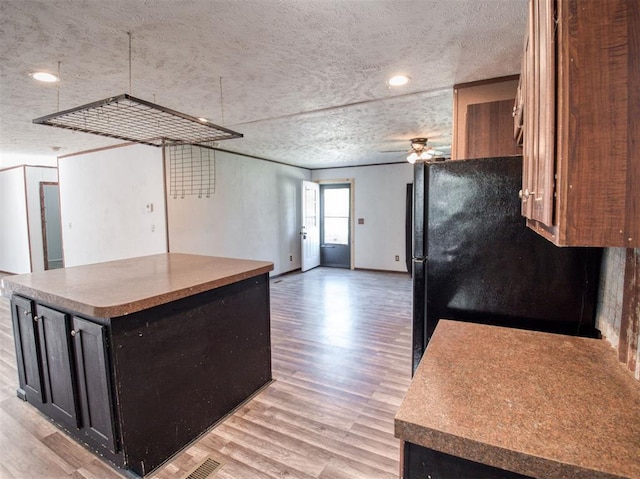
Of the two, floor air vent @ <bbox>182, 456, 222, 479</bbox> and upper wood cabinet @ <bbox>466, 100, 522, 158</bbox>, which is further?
upper wood cabinet @ <bbox>466, 100, 522, 158</bbox>

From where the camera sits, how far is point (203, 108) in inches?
121

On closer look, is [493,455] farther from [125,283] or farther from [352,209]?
[352,209]

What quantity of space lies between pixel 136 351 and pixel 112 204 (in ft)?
14.2

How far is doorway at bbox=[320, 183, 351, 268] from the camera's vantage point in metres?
7.43

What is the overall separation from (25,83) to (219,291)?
2160 millimetres

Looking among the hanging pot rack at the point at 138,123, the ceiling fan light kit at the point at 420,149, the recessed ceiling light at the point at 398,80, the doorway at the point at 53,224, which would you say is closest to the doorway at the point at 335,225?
the ceiling fan light kit at the point at 420,149

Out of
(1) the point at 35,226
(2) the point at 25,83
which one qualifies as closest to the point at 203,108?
(2) the point at 25,83

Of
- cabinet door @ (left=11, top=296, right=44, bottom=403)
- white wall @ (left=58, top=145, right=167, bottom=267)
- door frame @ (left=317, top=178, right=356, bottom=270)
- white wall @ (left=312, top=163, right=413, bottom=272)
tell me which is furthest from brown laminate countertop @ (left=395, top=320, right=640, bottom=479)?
door frame @ (left=317, top=178, right=356, bottom=270)

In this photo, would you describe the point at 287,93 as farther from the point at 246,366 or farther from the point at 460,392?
the point at 460,392

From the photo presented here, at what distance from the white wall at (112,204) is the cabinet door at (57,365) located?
279 cm

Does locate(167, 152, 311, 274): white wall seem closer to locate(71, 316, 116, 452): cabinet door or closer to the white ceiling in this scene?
the white ceiling

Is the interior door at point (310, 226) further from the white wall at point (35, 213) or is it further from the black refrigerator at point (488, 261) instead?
the black refrigerator at point (488, 261)

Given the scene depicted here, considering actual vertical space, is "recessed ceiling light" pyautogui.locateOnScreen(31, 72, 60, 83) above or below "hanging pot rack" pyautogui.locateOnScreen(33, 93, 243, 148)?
above

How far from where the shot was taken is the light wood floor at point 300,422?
68.9 inches
